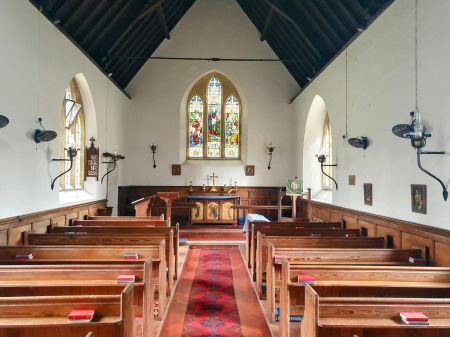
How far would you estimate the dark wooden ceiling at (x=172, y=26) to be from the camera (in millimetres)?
6363

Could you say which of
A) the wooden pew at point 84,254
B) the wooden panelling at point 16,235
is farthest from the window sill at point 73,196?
the wooden pew at point 84,254

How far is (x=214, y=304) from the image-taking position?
14.8 feet

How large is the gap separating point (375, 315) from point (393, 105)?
3505 mm

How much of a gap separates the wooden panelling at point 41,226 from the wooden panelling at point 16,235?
0.27 m

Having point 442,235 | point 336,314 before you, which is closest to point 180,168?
point 442,235

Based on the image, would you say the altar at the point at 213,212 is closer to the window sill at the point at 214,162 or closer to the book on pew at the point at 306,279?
the window sill at the point at 214,162

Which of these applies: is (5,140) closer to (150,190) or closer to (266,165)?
(150,190)

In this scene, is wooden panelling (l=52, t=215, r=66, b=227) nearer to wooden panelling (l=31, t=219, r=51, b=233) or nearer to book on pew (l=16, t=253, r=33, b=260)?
wooden panelling (l=31, t=219, r=51, b=233)

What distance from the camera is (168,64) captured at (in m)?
11.6

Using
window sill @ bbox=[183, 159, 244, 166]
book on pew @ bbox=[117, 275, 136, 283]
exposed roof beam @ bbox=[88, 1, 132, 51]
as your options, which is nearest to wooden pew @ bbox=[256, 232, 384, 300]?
book on pew @ bbox=[117, 275, 136, 283]

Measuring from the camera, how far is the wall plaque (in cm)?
812

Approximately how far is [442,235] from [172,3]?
28.7ft

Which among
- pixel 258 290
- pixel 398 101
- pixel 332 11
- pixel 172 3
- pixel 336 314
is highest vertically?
pixel 172 3

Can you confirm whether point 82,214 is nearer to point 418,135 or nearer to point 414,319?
point 418,135
